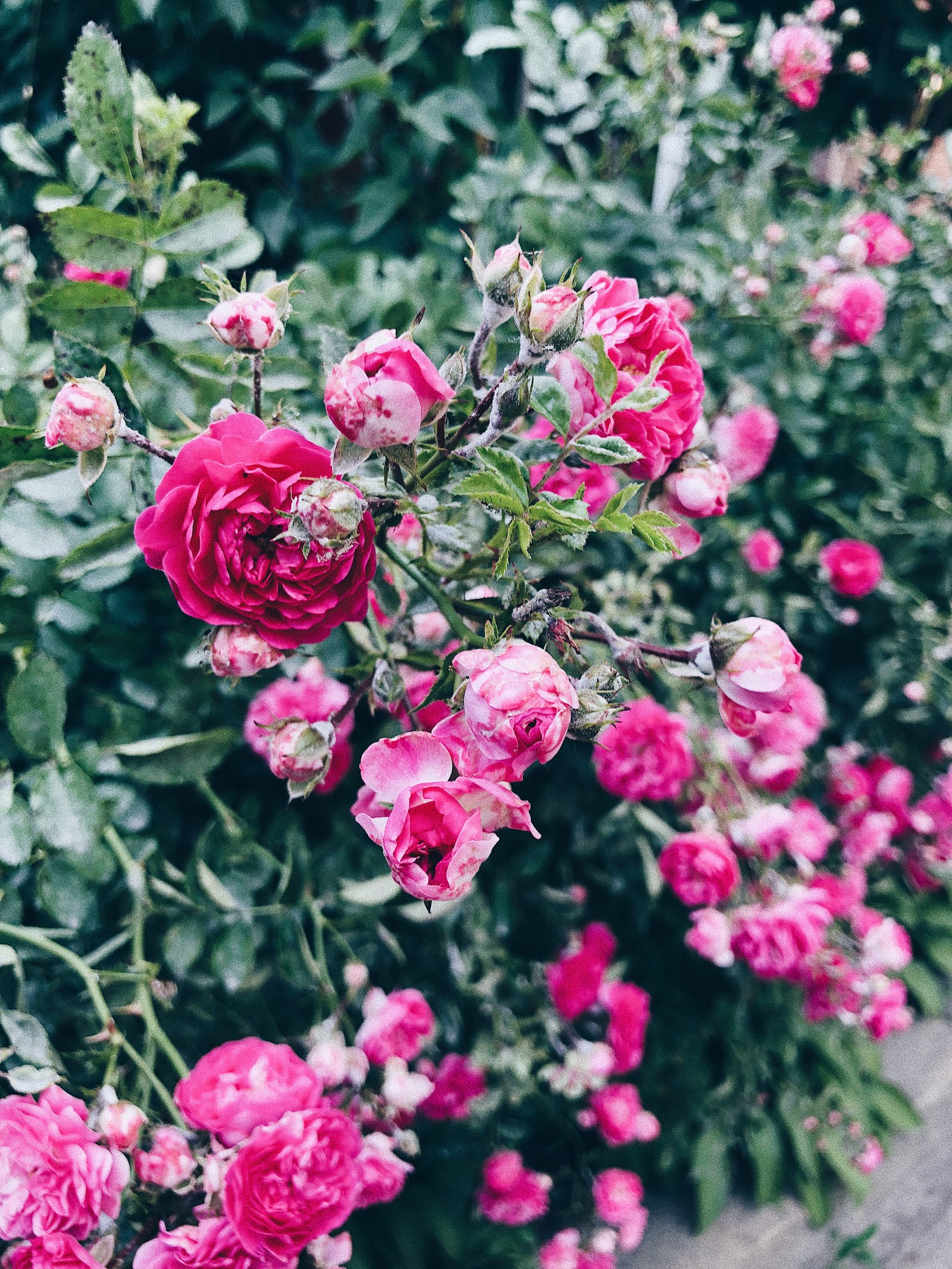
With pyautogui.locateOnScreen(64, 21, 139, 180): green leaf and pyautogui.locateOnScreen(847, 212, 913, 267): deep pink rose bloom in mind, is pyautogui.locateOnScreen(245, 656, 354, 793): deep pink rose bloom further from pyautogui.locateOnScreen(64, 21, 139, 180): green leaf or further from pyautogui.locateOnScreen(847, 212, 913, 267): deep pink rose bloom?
pyautogui.locateOnScreen(847, 212, 913, 267): deep pink rose bloom

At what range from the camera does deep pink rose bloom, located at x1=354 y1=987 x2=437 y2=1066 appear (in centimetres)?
99

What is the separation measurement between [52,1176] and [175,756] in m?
0.42

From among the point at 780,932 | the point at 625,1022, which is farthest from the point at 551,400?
the point at 625,1022

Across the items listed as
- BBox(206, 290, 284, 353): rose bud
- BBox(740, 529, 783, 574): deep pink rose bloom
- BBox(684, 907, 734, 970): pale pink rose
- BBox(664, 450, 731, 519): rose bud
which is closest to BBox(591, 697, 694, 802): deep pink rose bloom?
BBox(684, 907, 734, 970): pale pink rose

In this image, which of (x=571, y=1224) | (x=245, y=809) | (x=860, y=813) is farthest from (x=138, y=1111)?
(x=860, y=813)

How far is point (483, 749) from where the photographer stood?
53cm

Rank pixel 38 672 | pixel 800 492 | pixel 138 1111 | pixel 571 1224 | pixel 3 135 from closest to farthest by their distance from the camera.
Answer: pixel 138 1111
pixel 38 672
pixel 3 135
pixel 571 1224
pixel 800 492

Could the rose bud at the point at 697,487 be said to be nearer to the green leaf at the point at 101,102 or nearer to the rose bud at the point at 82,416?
the rose bud at the point at 82,416

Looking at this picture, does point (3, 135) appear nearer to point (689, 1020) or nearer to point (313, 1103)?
point (313, 1103)

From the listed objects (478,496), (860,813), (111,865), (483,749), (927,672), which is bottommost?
(860,813)

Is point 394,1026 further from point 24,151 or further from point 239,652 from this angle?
point 24,151

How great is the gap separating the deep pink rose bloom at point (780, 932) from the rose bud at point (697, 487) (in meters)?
0.76

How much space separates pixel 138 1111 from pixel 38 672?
1.49 ft

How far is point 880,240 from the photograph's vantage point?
1572 millimetres
